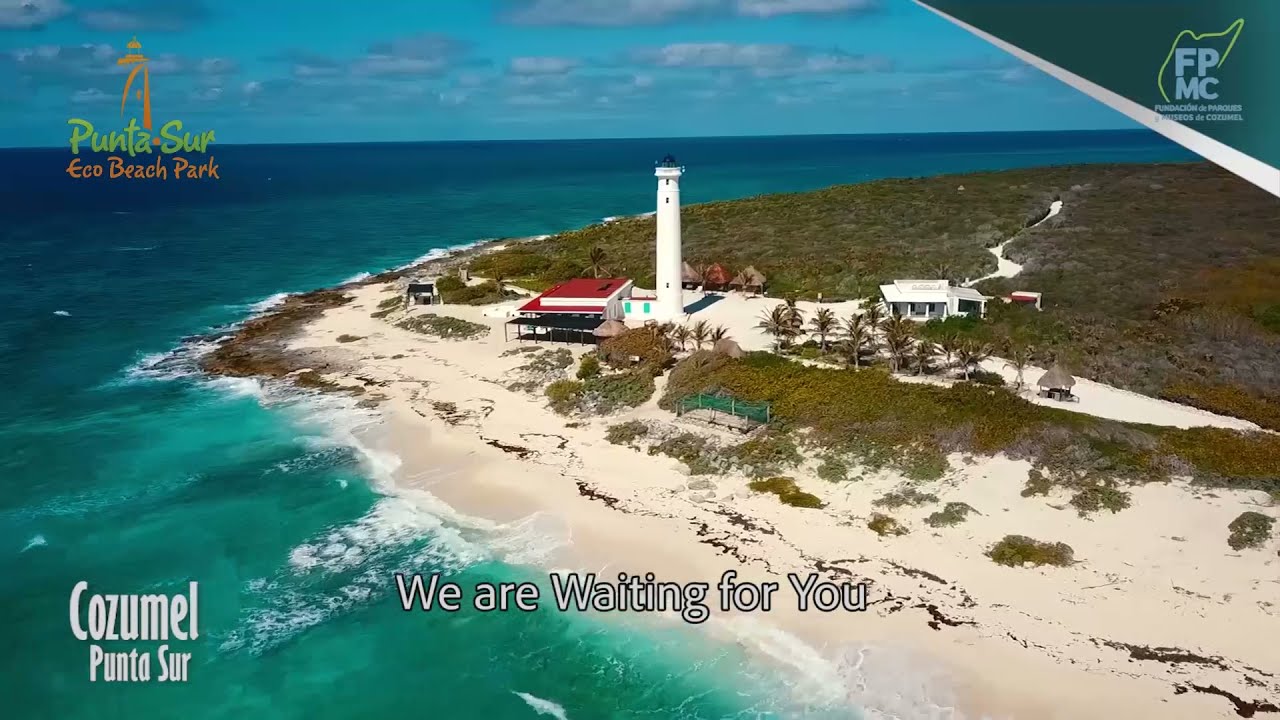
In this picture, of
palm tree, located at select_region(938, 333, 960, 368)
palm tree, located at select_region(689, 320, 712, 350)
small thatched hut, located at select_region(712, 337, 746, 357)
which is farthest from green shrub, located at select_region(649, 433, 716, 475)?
palm tree, located at select_region(938, 333, 960, 368)

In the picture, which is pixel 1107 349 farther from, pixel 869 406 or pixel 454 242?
pixel 454 242

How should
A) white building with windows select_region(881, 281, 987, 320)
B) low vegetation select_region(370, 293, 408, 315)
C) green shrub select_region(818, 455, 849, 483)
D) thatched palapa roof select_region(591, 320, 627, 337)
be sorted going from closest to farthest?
1. green shrub select_region(818, 455, 849, 483)
2. thatched palapa roof select_region(591, 320, 627, 337)
3. white building with windows select_region(881, 281, 987, 320)
4. low vegetation select_region(370, 293, 408, 315)

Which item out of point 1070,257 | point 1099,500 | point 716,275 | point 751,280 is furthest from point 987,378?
point 1070,257

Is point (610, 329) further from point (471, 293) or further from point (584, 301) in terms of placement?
point (471, 293)

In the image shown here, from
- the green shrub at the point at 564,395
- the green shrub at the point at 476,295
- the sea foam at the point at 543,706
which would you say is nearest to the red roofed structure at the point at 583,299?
the green shrub at the point at 564,395

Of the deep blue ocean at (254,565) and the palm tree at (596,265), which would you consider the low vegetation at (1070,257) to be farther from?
the deep blue ocean at (254,565)

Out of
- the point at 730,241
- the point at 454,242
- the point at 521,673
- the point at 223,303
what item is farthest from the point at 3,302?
the point at 521,673

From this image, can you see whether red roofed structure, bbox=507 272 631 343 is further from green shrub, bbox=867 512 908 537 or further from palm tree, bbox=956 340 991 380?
green shrub, bbox=867 512 908 537
